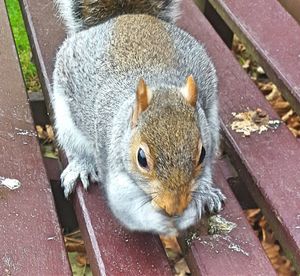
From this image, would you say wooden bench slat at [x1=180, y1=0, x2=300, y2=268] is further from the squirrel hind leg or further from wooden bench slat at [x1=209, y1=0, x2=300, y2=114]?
the squirrel hind leg

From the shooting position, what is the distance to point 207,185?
1.53 m

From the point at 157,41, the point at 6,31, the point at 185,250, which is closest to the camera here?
the point at 185,250

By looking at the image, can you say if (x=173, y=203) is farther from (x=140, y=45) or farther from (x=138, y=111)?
(x=140, y=45)

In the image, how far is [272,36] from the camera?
196 cm

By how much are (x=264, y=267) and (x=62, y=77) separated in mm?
675

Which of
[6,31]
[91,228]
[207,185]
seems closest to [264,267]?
[207,185]

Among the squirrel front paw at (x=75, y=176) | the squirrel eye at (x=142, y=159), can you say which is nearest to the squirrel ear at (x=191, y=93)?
the squirrel eye at (x=142, y=159)

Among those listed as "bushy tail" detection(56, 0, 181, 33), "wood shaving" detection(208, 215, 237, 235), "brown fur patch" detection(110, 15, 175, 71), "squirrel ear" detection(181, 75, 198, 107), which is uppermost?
"squirrel ear" detection(181, 75, 198, 107)

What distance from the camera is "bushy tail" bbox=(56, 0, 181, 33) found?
6.30ft

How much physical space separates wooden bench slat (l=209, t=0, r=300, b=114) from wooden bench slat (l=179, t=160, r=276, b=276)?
40 cm

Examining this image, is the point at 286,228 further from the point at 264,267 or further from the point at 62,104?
the point at 62,104

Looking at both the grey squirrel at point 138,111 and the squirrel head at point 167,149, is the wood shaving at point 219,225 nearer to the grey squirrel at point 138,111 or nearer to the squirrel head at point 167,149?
the grey squirrel at point 138,111

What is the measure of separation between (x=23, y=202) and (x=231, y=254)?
0.40 m

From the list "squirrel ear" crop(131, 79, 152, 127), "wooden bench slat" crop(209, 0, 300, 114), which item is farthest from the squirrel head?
"wooden bench slat" crop(209, 0, 300, 114)
